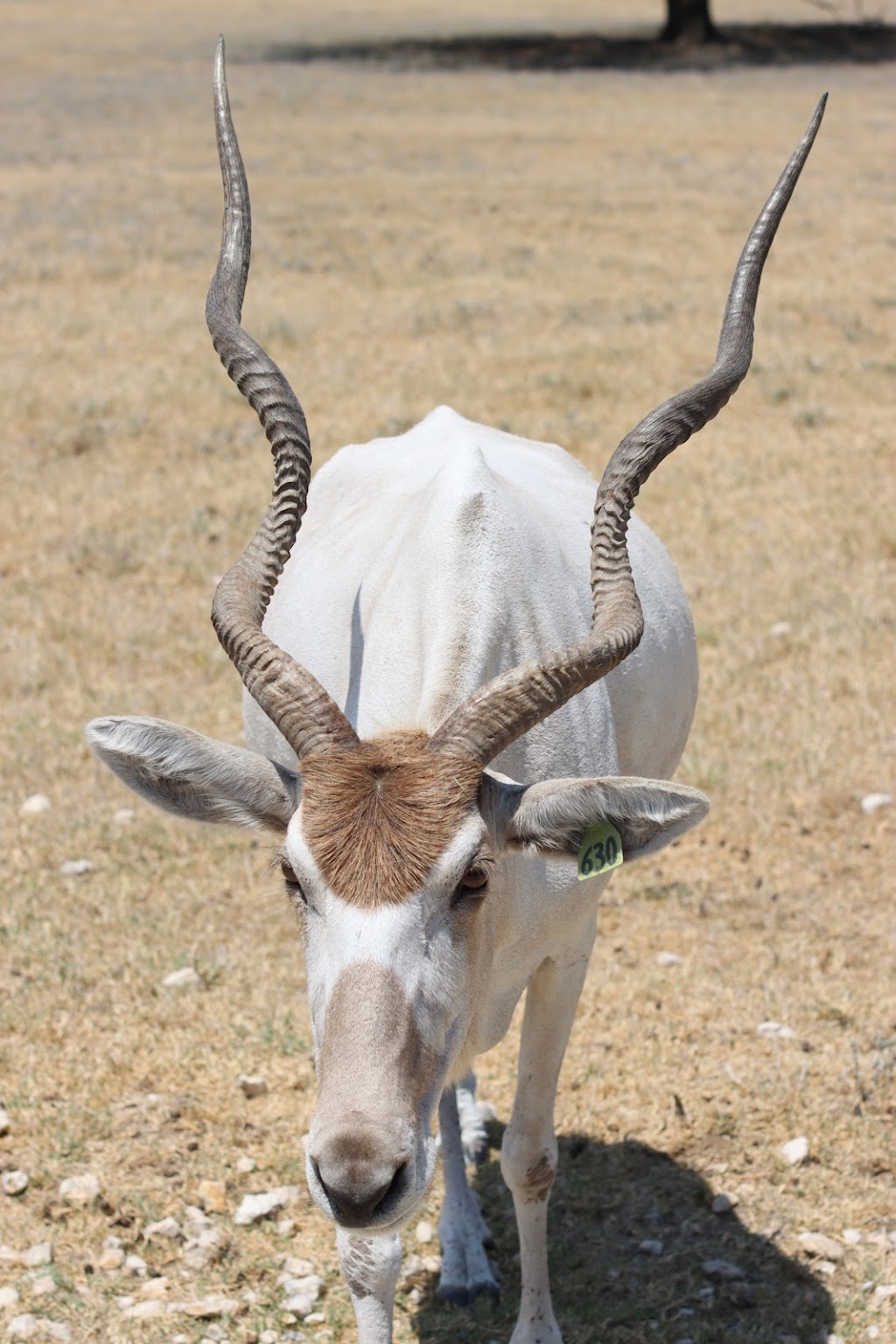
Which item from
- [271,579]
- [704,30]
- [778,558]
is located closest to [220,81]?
[271,579]

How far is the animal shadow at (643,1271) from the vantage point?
4469 millimetres

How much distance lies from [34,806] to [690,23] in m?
38.8

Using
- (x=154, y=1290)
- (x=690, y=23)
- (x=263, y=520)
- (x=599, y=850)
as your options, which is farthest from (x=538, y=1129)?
(x=690, y=23)

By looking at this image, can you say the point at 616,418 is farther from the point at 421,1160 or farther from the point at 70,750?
the point at 421,1160

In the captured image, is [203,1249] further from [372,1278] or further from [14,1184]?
[372,1278]

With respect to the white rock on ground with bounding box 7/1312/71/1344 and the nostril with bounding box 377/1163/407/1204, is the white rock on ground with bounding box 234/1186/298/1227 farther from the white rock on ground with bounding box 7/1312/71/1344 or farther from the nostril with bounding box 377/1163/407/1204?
the nostril with bounding box 377/1163/407/1204

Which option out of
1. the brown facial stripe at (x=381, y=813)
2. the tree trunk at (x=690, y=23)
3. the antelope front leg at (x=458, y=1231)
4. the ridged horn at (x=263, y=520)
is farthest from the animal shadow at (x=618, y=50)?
the brown facial stripe at (x=381, y=813)

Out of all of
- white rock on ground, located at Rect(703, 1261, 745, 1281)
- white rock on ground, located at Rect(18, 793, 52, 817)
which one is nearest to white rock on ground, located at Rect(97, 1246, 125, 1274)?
white rock on ground, located at Rect(703, 1261, 745, 1281)

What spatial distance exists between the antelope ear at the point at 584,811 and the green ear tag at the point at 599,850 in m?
0.02

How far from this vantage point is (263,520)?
13.8ft

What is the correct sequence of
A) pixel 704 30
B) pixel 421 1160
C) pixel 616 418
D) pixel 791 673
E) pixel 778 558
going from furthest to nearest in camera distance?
pixel 704 30, pixel 616 418, pixel 778 558, pixel 791 673, pixel 421 1160

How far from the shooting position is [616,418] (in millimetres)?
11719

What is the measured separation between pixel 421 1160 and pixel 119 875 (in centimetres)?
382

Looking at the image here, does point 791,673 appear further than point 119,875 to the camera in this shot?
Yes
